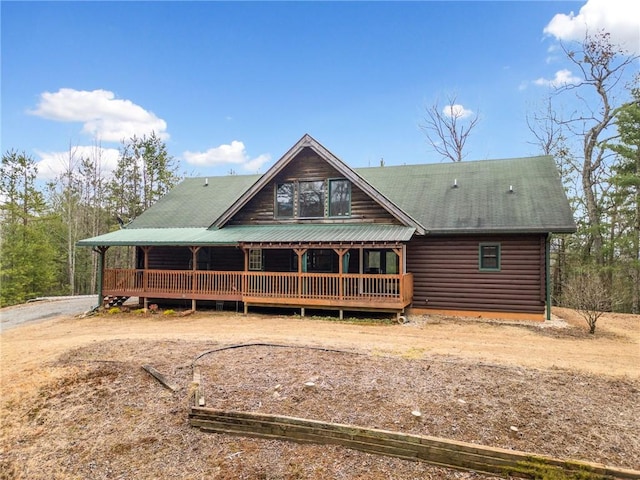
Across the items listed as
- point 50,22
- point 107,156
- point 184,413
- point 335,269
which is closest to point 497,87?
point 335,269

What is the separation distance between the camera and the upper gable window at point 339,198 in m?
14.8

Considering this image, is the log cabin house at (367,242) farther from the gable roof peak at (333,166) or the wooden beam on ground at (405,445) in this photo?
the wooden beam on ground at (405,445)

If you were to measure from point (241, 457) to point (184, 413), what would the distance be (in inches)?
57.8

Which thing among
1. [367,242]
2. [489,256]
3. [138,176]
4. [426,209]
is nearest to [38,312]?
[367,242]

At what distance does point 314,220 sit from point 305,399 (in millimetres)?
10227

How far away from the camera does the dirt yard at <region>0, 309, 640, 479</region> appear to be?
14.0 feet

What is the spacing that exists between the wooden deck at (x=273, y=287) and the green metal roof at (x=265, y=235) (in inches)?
50.4

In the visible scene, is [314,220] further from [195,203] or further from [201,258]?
[195,203]

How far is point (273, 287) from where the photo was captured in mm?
13758

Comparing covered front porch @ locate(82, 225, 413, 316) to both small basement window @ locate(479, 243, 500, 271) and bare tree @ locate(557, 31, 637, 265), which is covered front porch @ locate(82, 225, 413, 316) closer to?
small basement window @ locate(479, 243, 500, 271)

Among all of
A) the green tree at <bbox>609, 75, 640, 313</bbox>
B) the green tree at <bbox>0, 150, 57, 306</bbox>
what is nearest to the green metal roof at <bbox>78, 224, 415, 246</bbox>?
the green tree at <bbox>0, 150, 57, 306</bbox>

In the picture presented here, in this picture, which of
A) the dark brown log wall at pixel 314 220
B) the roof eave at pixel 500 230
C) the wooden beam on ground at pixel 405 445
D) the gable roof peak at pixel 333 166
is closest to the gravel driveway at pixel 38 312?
the gable roof peak at pixel 333 166

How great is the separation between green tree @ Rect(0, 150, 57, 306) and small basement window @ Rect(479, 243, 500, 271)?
1090 inches

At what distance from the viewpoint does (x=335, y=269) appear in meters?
15.3
